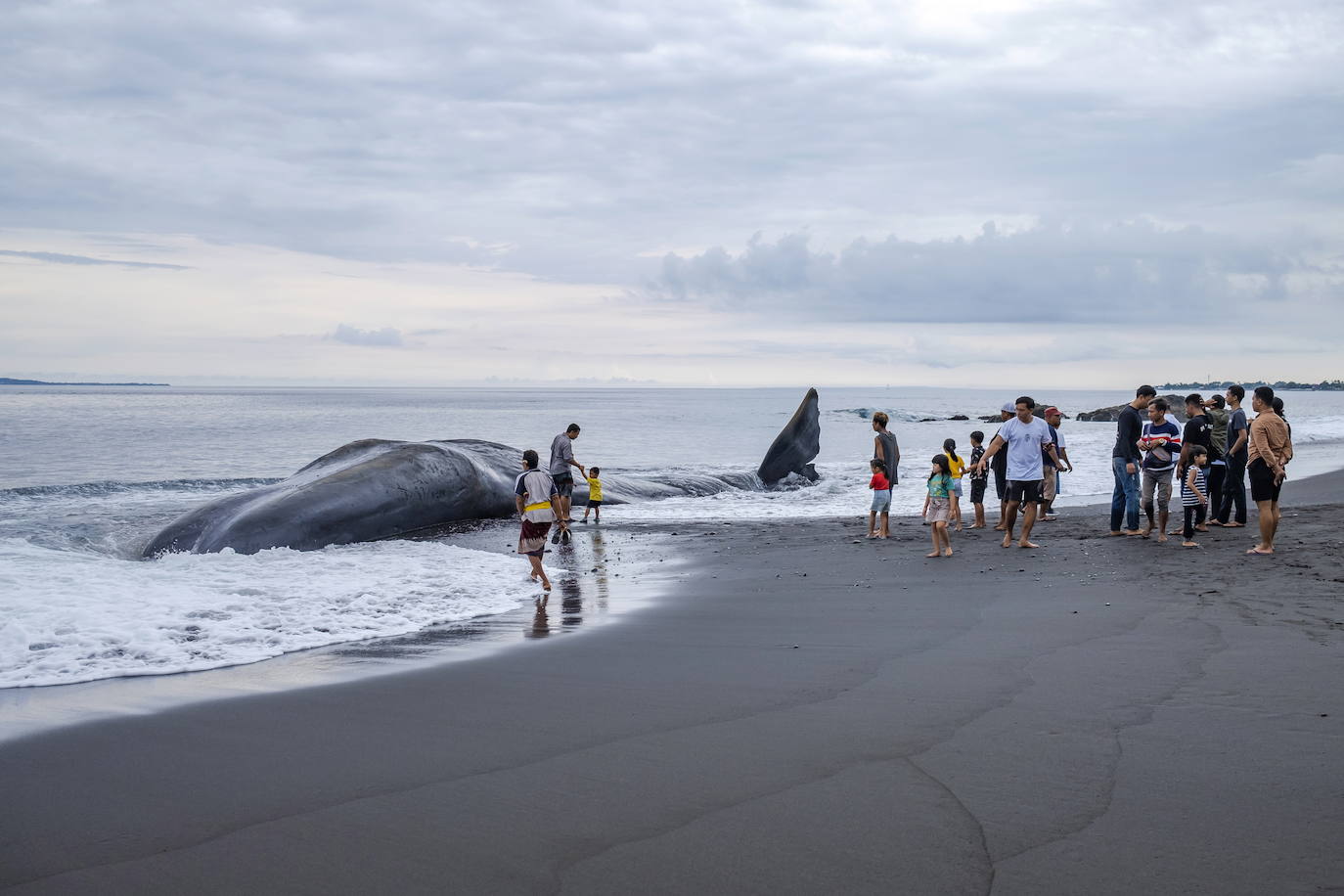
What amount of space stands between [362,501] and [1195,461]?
1141cm

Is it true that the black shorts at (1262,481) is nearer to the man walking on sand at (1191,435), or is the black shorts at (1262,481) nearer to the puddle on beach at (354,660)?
the man walking on sand at (1191,435)

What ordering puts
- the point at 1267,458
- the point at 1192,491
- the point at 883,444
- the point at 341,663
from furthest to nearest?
the point at 883,444 → the point at 1192,491 → the point at 1267,458 → the point at 341,663

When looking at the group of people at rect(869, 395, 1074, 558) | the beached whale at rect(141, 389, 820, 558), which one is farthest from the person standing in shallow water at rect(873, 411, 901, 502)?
the beached whale at rect(141, 389, 820, 558)

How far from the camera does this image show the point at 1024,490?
11.5 meters

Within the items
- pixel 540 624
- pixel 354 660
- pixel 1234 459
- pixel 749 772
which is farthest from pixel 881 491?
pixel 749 772

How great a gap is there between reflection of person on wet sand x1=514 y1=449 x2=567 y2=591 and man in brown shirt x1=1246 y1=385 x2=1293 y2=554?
7.44 meters

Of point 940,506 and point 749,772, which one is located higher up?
point 940,506

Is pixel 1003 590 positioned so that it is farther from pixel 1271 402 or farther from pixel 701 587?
pixel 1271 402

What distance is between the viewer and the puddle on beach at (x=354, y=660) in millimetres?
5199

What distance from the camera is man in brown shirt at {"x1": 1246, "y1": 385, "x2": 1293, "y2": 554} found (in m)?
9.73

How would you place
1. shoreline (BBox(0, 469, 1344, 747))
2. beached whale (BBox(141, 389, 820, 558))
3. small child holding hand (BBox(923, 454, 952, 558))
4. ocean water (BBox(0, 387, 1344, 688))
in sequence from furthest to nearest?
beached whale (BBox(141, 389, 820, 558))
small child holding hand (BBox(923, 454, 952, 558))
ocean water (BBox(0, 387, 1344, 688))
shoreline (BBox(0, 469, 1344, 747))

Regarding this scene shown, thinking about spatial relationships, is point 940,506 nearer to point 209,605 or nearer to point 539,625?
point 539,625

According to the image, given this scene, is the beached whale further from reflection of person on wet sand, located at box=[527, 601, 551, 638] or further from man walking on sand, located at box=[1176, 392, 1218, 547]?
man walking on sand, located at box=[1176, 392, 1218, 547]

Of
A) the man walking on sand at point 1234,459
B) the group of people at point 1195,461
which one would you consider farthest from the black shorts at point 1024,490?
the man walking on sand at point 1234,459
